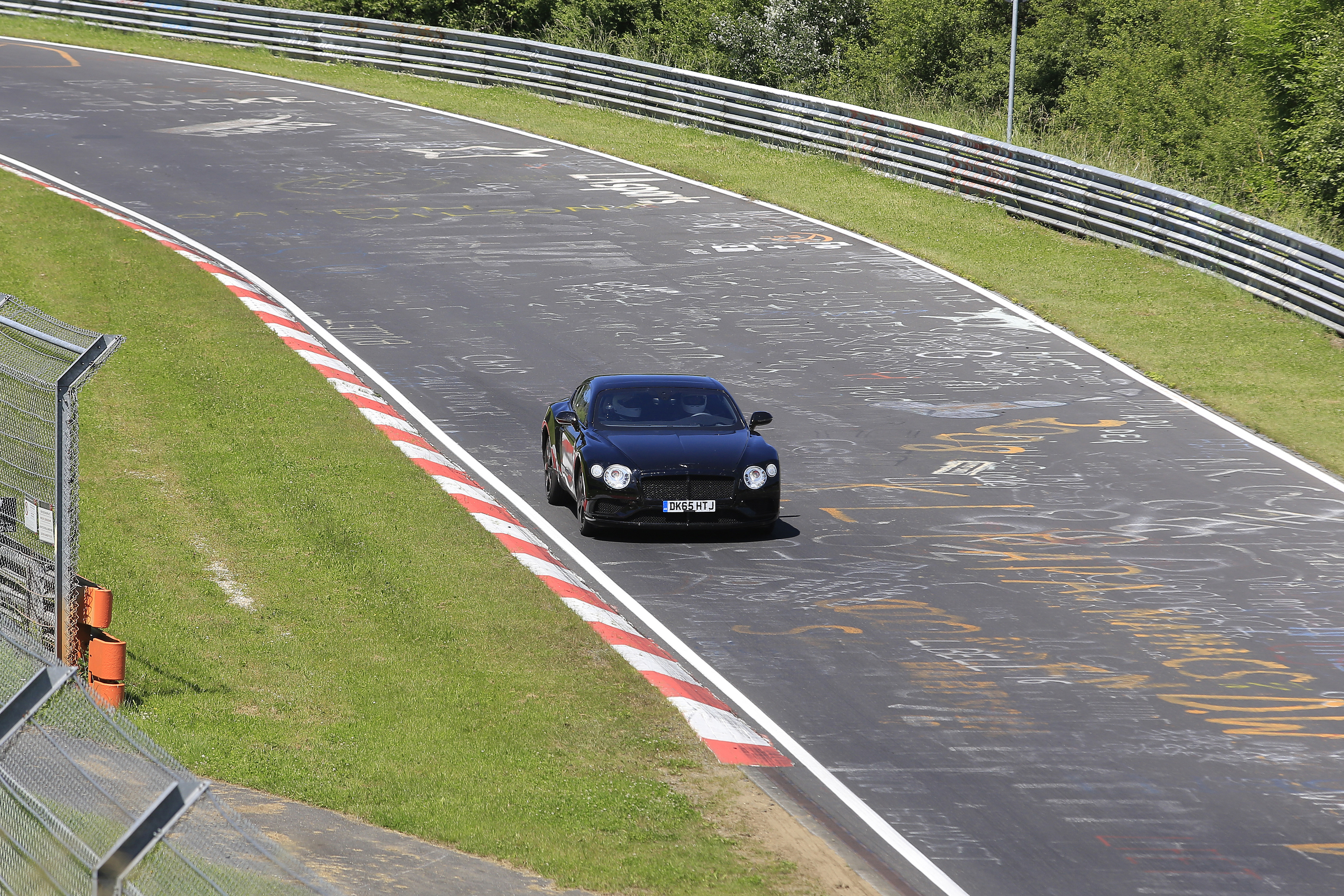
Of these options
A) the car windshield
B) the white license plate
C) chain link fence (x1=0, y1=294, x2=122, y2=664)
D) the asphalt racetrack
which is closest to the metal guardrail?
the asphalt racetrack

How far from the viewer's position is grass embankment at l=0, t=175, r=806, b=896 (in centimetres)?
871

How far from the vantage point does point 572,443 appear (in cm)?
1520

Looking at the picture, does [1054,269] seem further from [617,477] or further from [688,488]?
[617,477]

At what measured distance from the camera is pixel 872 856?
8.54 metres

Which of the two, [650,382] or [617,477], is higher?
[650,382]

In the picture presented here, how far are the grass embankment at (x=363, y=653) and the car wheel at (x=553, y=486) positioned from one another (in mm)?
1113

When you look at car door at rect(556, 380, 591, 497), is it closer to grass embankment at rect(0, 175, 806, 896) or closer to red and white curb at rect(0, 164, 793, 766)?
red and white curb at rect(0, 164, 793, 766)

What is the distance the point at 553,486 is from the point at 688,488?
1884mm

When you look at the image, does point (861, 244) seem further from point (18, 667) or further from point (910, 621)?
point (18, 667)

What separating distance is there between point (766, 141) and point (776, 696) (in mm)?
25911

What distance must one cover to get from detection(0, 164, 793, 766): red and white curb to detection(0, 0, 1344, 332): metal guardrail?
13.5 m

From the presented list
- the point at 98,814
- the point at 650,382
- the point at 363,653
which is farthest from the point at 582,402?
the point at 98,814

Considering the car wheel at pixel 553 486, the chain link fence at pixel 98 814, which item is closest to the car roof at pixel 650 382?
the car wheel at pixel 553 486

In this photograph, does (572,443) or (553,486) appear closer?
(572,443)
